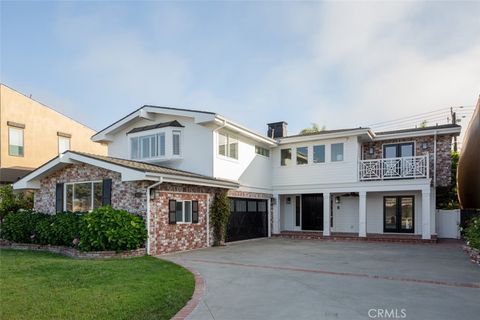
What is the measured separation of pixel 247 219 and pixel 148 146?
6067 millimetres

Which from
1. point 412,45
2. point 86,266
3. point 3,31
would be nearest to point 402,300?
point 86,266

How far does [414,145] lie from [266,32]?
1053 centimetres

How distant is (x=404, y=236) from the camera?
17953 mm

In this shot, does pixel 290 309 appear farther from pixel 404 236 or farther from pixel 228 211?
pixel 404 236

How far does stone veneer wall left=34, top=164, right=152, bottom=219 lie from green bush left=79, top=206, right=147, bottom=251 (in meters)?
0.79

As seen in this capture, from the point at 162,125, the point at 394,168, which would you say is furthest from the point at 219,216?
the point at 394,168

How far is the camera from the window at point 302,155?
20.2 m

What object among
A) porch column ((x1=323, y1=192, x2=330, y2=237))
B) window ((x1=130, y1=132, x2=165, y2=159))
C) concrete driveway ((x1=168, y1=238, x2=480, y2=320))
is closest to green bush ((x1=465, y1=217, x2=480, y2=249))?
concrete driveway ((x1=168, y1=238, x2=480, y2=320))

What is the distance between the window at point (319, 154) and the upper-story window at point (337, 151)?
51 centimetres

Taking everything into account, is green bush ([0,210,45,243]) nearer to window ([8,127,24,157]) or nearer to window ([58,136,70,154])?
window ([8,127,24,157])

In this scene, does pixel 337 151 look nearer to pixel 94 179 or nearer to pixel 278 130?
pixel 278 130

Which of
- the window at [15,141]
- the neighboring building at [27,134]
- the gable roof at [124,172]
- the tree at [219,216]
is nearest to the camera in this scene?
the gable roof at [124,172]

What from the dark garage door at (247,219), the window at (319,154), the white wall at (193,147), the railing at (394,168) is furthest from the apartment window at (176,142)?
the railing at (394,168)

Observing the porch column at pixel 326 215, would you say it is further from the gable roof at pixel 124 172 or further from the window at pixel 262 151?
the gable roof at pixel 124 172
